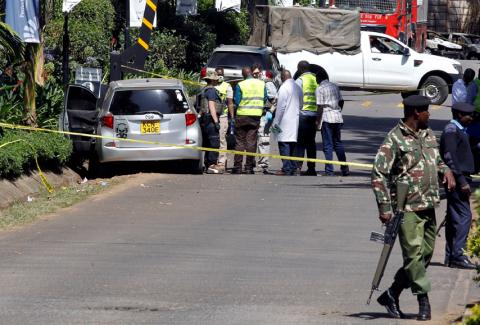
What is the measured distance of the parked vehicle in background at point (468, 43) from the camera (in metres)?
65.4

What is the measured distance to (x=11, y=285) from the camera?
35.3ft

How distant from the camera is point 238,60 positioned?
→ 96.0ft

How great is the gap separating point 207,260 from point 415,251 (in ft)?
10.8

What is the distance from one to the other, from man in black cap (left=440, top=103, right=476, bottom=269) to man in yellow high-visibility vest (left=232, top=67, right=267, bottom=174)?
834 cm

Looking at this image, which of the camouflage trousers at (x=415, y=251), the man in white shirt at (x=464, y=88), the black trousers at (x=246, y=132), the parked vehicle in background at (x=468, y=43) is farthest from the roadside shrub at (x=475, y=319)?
the parked vehicle in background at (x=468, y=43)

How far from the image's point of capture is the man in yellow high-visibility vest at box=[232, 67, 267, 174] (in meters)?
20.2

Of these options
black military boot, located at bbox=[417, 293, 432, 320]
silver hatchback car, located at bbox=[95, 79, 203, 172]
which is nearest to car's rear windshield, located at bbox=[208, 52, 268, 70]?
silver hatchback car, located at bbox=[95, 79, 203, 172]

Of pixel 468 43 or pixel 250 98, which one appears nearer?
pixel 250 98

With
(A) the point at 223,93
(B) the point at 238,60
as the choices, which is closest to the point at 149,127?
(A) the point at 223,93

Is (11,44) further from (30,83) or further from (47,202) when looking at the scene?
(47,202)

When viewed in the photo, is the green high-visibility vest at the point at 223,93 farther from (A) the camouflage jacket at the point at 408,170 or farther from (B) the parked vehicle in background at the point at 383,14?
(B) the parked vehicle in background at the point at 383,14

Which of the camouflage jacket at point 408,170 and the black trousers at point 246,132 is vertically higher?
the camouflage jacket at point 408,170

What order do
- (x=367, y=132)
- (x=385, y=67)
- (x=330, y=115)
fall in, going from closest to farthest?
(x=330, y=115) < (x=367, y=132) < (x=385, y=67)

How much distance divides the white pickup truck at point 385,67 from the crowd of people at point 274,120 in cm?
1371
